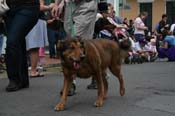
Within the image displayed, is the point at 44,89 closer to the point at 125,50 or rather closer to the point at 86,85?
the point at 86,85

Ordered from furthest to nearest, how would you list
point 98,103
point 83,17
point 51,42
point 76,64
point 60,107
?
1. point 51,42
2. point 83,17
3. point 98,103
4. point 60,107
5. point 76,64

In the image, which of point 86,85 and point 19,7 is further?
point 86,85

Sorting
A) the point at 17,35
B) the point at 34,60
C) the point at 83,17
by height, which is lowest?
the point at 34,60

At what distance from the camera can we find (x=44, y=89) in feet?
25.8

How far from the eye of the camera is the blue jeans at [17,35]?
7.48 meters

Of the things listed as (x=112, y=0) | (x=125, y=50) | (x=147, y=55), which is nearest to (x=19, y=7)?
(x=125, y=50)

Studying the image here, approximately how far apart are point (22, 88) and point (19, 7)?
125 cm

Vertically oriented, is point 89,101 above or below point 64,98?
below

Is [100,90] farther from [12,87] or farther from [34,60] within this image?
[34,60]

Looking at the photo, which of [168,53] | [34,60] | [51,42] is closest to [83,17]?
[34,60]

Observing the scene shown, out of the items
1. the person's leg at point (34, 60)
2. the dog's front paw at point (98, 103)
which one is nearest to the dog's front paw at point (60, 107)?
the dog's front paw at point (98, 103)

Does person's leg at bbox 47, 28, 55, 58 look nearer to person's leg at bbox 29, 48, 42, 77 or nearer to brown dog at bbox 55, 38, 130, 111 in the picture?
person's leg at bbox 29, 48, 42, 77

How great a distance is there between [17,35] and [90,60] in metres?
1.71

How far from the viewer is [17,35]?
7496 mm
